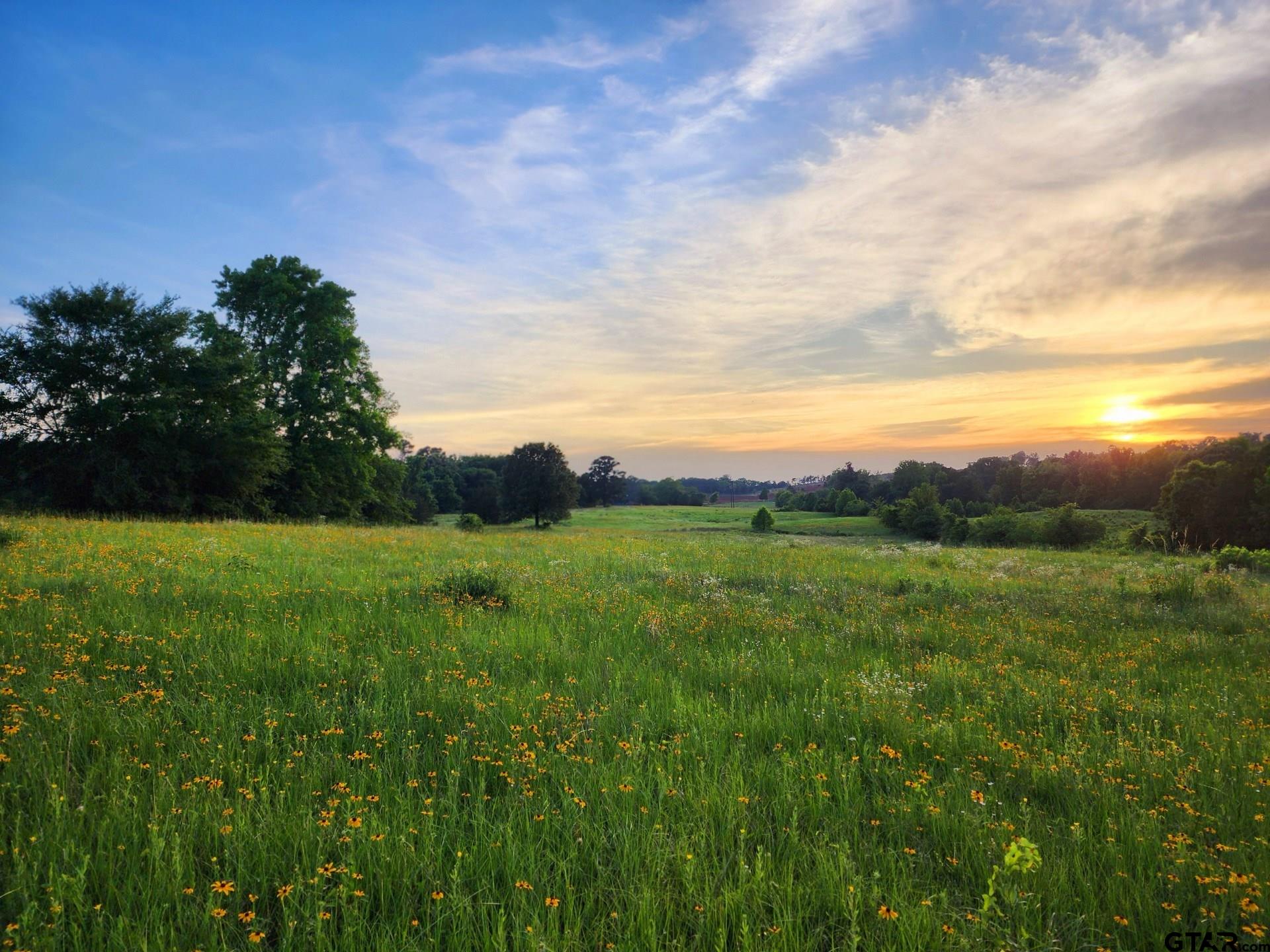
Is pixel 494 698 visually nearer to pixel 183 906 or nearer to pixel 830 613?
pixel 183 906

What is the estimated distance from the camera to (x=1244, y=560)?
58.6ft

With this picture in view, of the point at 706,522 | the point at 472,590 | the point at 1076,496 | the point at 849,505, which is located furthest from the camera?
the point at 849,505

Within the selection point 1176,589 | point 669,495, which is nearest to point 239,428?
point 1176,589

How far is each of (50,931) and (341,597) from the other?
6.42 metres

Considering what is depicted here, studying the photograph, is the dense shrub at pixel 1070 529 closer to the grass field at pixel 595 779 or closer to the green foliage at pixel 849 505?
the grass field at pixel 595 779

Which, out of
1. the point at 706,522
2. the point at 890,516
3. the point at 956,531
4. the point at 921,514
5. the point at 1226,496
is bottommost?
the point at 706,522

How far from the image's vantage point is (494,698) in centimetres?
515

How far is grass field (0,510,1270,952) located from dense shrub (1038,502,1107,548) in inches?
1422

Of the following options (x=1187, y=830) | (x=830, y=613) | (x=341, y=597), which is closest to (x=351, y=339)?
(x=341, y=597)

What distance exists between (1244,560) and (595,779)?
2331 centimetres

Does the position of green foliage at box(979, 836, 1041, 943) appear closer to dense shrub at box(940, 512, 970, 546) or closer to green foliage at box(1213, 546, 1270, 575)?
green foliage at box(1213, 546, 1270, 575)

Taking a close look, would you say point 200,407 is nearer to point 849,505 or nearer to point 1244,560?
point 1244,560

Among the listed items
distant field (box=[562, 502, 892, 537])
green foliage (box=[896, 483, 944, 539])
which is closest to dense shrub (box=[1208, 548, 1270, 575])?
green foliage (box=[896, 483, 944, 539])

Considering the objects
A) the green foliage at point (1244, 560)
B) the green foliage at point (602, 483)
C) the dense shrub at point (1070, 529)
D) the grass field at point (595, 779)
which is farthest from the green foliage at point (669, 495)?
the grass field at point (595, 779)
